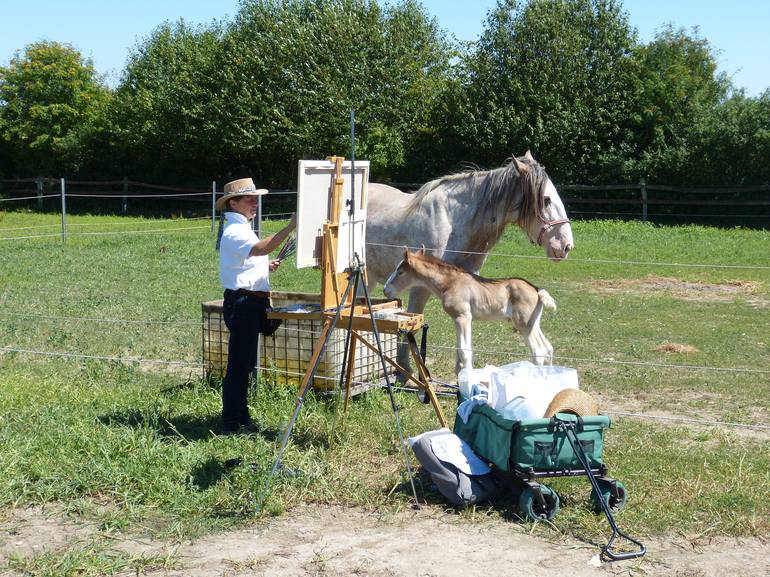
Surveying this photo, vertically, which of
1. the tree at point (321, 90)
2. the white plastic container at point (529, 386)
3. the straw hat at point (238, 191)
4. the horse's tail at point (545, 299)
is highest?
the tree at point (321, 90)

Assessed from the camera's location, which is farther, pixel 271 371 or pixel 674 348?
pixel 674 348

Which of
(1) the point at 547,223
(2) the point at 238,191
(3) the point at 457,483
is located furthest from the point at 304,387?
(1) the point at 547,223

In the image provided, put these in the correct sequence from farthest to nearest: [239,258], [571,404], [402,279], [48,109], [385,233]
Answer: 1. [48,109]
2. [385,233]
3. [402,279]
4. [239,258]
5. [571,404]

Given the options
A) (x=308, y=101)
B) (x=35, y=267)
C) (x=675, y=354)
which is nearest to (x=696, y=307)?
(x=675, y=354)

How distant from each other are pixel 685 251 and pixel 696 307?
23.1 ft

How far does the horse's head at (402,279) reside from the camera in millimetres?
7645

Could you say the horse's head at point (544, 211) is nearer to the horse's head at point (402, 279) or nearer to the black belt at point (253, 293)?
the horse's head at point (402, 279)

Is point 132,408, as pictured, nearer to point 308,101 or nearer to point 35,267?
point 35,267

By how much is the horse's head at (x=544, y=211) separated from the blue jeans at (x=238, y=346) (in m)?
2.58

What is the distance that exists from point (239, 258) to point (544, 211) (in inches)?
112

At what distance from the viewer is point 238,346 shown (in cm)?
643

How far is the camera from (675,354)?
32.4 ft

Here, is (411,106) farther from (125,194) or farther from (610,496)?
(610,496)

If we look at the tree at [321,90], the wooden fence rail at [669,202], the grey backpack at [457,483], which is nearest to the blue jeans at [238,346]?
the grey backpack at [457,483]
